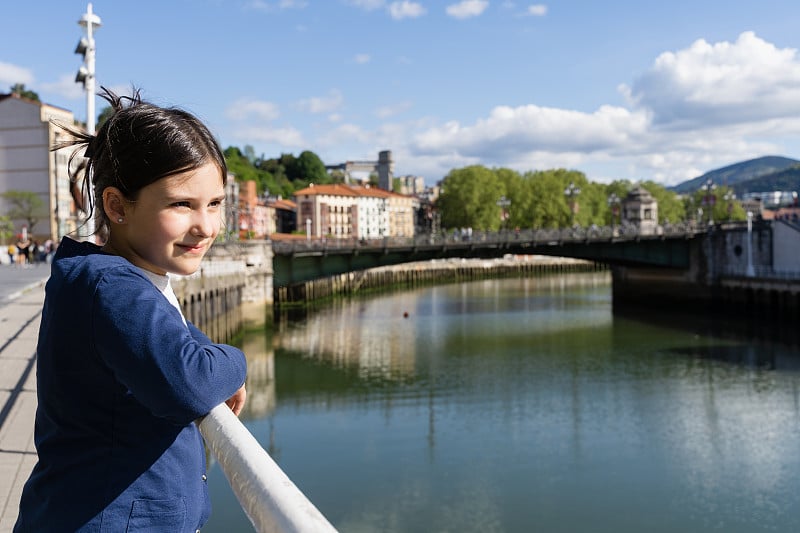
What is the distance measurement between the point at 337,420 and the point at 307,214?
8331 cm

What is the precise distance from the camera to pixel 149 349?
145 cm

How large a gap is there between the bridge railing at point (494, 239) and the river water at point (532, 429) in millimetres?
6534

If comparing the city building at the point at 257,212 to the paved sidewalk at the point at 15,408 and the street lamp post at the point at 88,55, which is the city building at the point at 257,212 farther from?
the paved sidewalk at the point at 15,408

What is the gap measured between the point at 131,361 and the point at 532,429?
17177 millimetres

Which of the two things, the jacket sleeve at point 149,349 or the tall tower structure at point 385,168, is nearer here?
the jacket sleeve at point 149,349


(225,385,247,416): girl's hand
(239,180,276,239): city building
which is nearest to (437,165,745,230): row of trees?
(239,180,276,239): city building

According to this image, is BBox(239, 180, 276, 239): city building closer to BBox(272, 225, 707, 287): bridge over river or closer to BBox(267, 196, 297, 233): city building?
BBox(267, 196, 297, 233): city building

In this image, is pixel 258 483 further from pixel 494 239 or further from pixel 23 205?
pixel 23 205

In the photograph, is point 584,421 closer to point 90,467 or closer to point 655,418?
point 655,418

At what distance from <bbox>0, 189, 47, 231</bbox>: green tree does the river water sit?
1088 inches

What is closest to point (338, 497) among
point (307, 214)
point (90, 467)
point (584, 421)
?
point (584, 421)

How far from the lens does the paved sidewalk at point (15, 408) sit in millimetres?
4250

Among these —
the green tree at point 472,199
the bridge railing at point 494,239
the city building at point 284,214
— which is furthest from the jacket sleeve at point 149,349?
the city building at point 284,214

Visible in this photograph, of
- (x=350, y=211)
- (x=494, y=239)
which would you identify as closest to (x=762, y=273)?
(x=494, y=239)
